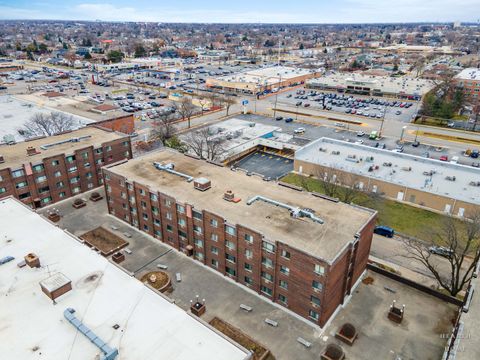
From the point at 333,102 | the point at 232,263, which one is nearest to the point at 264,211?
the point at 232,263

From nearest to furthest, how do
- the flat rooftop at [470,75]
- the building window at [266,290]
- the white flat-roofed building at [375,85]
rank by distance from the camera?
the building window at [266,290] < the flat rooftop at [470,75] < the white flat-roofed building at [375,85]

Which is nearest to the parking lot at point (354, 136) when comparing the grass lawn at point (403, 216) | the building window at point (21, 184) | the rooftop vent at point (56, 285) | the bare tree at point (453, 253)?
the grass lawn at point (403, 216)

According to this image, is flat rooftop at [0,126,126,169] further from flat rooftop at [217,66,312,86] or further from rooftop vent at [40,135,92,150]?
flat rooftop at [217,66,312,86]

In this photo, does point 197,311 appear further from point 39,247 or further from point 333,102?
point 333,102

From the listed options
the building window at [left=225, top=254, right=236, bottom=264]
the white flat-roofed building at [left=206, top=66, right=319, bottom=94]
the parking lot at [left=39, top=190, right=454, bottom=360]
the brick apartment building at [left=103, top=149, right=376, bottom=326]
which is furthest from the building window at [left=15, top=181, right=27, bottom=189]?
the white flat-roofed building at [left=206, top=66, right=319, bottom=94]

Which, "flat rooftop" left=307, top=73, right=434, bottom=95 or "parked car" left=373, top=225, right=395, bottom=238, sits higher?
"flat rooftop" left=307, top=73, right=434, bottom=95

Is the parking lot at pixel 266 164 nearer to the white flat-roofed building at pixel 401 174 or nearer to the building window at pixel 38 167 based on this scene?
the white flat-roofed building at pixel 401 174

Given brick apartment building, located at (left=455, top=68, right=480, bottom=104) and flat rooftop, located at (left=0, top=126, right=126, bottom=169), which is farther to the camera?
brick apartment building, located at (left=455, top=68, right=480, bottom=104)
